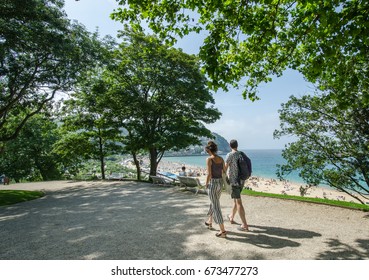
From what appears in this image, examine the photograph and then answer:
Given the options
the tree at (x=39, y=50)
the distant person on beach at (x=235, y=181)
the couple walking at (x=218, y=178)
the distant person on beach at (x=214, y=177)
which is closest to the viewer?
the couple walking at (x=218, y=178)

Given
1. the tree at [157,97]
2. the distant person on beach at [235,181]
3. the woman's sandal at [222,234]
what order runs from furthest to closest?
the tree at [157,97], the distant person on beach at [235,181], the woman's sandal at [222,234]

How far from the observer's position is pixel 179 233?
6.20 m

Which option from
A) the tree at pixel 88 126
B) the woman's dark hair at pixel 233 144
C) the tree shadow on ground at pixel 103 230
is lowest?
the tree shadow on ground at pixel 103 230

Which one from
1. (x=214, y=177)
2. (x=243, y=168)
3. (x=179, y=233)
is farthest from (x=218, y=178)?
(x=179, y=233)

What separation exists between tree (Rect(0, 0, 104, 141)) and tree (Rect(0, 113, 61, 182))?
16149 millimetres

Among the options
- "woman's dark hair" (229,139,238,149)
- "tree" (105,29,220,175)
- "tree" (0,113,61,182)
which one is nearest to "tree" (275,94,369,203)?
"woman's dark hair" (229,139,238,149)

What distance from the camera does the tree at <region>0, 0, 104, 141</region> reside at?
10297mm

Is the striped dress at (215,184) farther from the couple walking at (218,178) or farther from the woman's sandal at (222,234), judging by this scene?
the woman's sandal at (222,234)

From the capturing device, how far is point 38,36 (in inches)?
429

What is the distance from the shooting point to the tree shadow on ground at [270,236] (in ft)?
17.5

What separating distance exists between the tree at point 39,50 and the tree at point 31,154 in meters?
16.1

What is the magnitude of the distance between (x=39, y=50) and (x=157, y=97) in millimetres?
10928

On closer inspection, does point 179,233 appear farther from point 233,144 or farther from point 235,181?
point 233,144

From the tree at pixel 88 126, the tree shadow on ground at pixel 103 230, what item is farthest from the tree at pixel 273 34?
the tree at pixel 88 126
